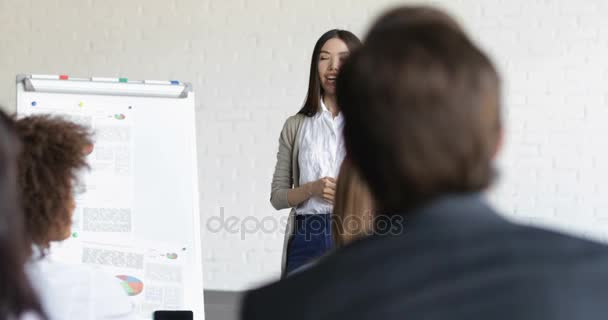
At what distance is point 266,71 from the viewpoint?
4.71m

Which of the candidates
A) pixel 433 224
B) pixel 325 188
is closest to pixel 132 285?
pixel 325 188

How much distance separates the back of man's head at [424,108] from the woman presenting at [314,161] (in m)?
1.58

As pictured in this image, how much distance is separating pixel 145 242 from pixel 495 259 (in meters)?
2.11

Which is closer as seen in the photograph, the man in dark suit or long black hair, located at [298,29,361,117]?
the man in dark suit

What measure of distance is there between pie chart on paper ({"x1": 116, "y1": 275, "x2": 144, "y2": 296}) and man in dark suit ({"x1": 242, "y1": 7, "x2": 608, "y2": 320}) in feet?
6.17

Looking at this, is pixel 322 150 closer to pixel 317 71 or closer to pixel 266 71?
pixel 317 71

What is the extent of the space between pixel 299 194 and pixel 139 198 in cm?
59

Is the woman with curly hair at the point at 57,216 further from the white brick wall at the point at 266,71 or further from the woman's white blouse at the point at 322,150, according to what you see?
the white brick wall at the point at 266,71

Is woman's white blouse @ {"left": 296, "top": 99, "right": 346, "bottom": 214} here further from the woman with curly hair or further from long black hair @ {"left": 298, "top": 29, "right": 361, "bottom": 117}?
the woman with curly hair

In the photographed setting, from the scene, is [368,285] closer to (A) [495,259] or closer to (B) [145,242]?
(A) [495,259]

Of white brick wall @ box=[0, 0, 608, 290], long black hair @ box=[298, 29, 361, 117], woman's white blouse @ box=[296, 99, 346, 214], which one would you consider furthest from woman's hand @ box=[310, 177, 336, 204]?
white brick wall @ box=[0, 0, 608, 290]

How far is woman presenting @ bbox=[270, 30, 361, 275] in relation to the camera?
239 cm

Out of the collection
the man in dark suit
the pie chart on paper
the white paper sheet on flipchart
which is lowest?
the pie chart on paper

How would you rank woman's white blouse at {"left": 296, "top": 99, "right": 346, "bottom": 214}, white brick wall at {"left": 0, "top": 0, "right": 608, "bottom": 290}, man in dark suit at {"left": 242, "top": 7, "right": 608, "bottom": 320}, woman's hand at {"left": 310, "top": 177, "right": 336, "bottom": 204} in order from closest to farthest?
man in dark suit at {"left": 242, "top": 7, "right": 608, "bottom": 320}
woman's hand at {"left": 310, "top": 177, "right": 336, "bottom": 204}
woman's white blouse at {"left": 296, "top": 99, "right": 346, "bottom": 214}
white brick wall at {"left": 0, "top": 0, "right": 608, "bottom": 290}
